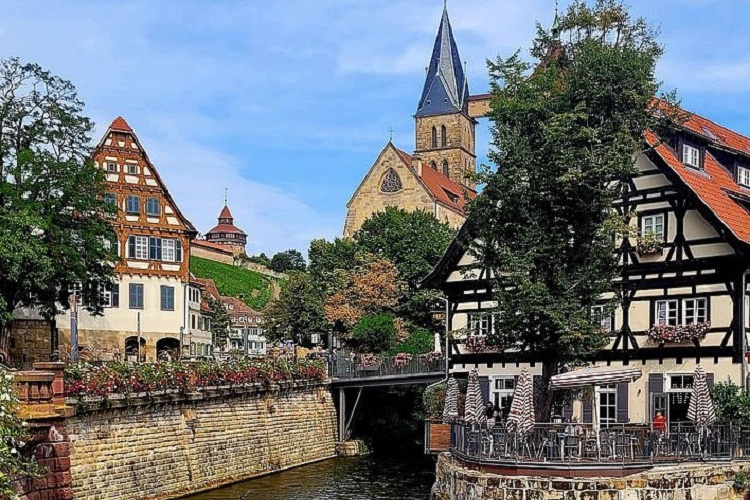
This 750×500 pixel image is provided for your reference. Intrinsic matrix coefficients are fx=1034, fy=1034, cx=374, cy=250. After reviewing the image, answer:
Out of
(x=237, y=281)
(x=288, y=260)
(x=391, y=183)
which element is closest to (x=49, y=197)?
(x=391, y=183)

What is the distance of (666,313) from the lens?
95.3 feet

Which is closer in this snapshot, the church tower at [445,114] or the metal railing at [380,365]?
the metal railing at [380,365]

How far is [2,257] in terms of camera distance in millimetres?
35500

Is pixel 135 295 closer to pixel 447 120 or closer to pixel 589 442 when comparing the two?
pixel 589 442

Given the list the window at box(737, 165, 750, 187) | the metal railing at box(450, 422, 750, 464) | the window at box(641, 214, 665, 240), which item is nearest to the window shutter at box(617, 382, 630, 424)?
the window at box(641, 214, 665, 240)

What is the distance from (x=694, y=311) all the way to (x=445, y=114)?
78576mm

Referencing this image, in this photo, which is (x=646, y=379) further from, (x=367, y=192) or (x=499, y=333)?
(x=367, y=192)

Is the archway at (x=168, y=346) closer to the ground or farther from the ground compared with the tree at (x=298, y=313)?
closer to the ground

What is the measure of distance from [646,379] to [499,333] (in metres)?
6.01

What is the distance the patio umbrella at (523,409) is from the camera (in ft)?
70.6

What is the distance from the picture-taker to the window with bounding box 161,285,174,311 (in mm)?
50812

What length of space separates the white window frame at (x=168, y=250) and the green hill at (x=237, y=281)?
48752mm

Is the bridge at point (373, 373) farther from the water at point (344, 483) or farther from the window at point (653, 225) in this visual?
the window at point (653, 225)

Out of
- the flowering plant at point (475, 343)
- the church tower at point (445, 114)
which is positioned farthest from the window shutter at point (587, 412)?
the church tower at point (445, 114)
